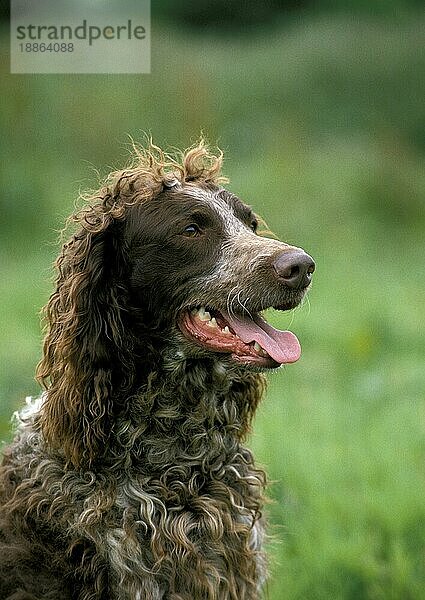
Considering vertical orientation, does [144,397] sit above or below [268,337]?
below

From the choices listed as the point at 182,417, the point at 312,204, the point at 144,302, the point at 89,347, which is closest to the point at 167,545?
the point at 182,417

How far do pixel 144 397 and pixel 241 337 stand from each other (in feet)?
1.55

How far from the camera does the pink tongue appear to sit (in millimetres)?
4480

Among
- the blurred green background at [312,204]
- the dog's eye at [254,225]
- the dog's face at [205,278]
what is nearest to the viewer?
the dog's face at [205,278]

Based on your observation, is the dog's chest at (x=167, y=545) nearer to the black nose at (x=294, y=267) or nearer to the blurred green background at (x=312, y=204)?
the blurred green background at (x=312, y=204)

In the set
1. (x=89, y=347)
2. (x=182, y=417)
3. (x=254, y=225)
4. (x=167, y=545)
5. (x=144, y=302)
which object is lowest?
(x=167, y=545)

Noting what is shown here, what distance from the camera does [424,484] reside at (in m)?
7.04

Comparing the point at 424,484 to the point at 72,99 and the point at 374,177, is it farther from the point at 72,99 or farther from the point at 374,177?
the point at 72,99

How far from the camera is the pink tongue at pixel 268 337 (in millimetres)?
4480

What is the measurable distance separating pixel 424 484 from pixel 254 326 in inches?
111

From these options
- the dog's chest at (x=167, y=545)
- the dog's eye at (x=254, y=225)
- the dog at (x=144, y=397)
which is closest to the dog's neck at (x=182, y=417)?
the dog at (x=144, y=397)

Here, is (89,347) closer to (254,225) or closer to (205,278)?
(205,278)

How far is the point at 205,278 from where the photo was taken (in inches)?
181

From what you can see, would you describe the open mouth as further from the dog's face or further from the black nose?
the black nose
